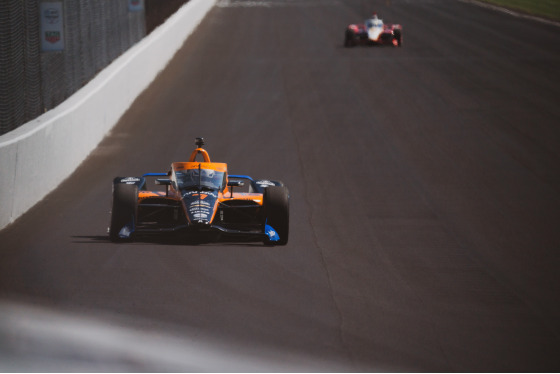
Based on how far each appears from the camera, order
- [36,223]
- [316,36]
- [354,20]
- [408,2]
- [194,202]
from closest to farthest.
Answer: [194,202]
[36,223]
[316,36]
[354,20]
[408,2]

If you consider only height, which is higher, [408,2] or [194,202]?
[194,202]

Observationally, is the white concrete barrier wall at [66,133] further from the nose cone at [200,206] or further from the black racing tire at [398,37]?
the black racing tire at [398,37]

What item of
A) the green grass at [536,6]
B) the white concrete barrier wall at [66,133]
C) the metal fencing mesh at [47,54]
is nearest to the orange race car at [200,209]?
the white concrete barrier wall at [66,133]

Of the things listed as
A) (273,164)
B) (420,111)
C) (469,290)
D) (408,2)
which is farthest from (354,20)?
(469,290)

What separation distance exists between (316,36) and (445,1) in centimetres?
1820

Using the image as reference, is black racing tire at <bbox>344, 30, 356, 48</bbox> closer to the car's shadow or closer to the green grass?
the green grass

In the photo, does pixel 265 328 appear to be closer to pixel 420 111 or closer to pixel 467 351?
pixel 467 351

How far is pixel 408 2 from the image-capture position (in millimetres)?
53625

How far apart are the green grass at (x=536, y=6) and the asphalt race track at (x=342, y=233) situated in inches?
692

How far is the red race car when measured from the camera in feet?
112

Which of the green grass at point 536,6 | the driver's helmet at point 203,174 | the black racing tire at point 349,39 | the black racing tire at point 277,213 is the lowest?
the green grass at point 536,6

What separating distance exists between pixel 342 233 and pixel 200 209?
1904 mm

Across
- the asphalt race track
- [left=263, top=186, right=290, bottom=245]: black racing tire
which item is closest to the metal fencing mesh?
the asphalt race track

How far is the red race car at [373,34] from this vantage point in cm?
3425
